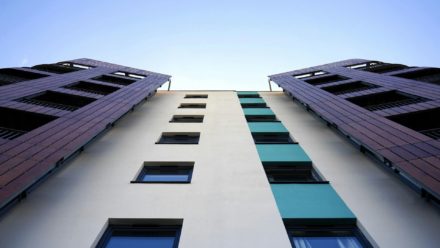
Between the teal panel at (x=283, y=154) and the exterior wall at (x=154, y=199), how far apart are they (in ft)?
1.36

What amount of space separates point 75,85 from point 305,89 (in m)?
13.7

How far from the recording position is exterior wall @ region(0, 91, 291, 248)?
5984 mm

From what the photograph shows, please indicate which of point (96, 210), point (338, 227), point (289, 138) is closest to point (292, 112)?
point (289, 138)

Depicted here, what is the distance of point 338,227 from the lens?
21.6ft

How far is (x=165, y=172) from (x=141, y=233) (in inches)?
117

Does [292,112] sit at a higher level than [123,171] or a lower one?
higher

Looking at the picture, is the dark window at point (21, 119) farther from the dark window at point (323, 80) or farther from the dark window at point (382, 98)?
the dark window at point (323, 80)

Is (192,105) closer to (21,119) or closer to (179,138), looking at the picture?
(179,138)

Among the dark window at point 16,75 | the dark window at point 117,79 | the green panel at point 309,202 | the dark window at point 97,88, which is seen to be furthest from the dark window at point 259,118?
the dark window at point 16,75

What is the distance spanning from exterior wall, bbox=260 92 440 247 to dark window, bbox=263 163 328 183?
1.24 feet

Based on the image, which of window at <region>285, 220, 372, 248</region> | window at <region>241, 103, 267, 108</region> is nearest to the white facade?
window at <region>285, 220, 372, 248</region>

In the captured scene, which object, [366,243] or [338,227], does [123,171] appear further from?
[366,243]

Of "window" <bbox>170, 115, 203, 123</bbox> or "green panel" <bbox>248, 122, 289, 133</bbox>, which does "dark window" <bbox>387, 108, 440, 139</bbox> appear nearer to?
"green panel" <bbox>248, 122, 289, 133</bbox>

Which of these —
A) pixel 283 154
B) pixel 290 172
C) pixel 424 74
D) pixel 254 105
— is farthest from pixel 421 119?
pixel 424 74
